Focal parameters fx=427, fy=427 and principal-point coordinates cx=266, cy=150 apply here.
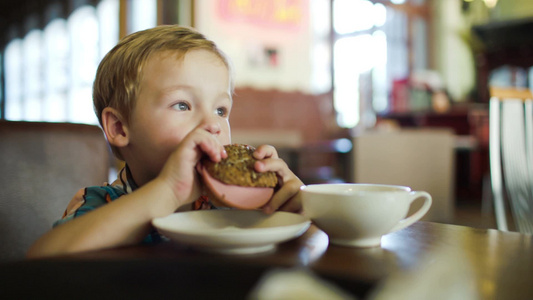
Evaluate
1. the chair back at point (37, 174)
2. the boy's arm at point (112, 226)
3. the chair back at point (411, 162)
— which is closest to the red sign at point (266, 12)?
the chair back at point (411, 162)

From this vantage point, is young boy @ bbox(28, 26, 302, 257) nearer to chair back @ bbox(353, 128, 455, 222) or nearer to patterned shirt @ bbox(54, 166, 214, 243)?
patterned shirt @ bbox(54, 166, 214, 243)

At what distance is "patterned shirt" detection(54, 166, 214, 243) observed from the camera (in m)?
0.77

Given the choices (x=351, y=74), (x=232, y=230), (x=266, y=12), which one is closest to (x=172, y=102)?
(x=232, y=230)

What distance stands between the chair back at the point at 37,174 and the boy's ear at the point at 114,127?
253mm

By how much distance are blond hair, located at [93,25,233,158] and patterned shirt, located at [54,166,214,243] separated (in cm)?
15

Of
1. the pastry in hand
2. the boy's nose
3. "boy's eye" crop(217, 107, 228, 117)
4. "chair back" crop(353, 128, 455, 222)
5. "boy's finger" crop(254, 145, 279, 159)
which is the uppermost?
"boy's eye" crop(217, 107, 228, 117)

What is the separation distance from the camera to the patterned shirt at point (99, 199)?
2.52ft

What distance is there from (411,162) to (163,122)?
3.13 metres

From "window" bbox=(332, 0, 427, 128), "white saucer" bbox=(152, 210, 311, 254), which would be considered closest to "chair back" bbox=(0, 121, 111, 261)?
"white saucer" bbox=(152, 210, 311, 254)

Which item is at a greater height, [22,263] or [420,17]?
[420,17]

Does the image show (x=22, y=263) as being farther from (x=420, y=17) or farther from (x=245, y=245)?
(x=420, y=17)

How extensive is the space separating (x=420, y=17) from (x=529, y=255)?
783cm

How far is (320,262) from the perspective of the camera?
0.52 metres

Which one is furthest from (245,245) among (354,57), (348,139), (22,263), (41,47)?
(41,47)
